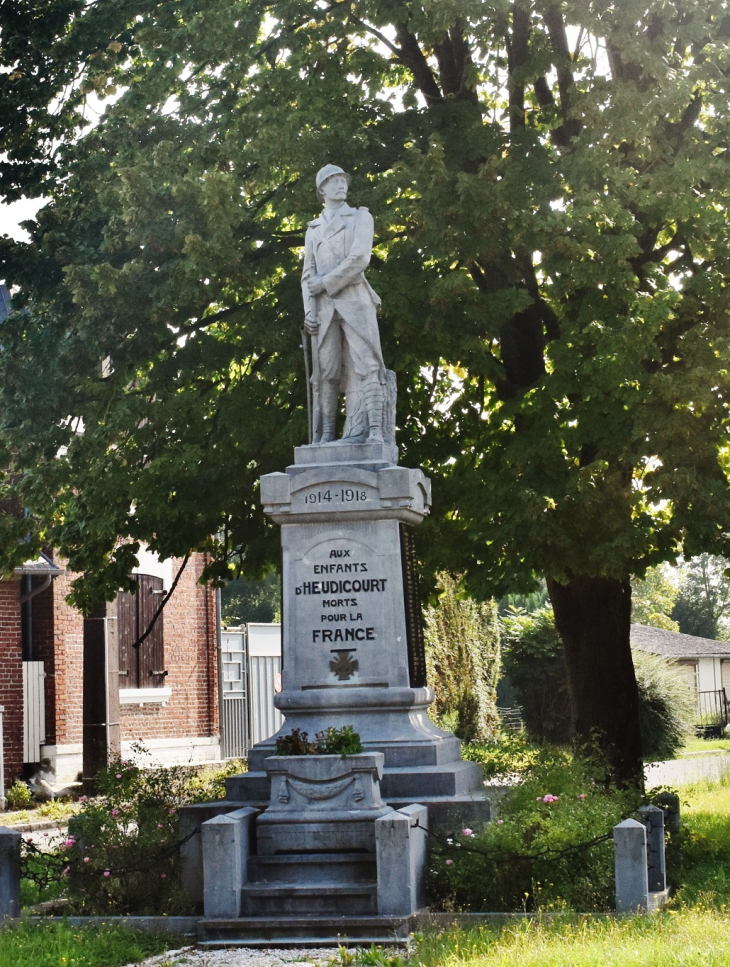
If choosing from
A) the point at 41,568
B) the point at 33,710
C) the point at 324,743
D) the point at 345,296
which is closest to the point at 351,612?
the point at 324,743

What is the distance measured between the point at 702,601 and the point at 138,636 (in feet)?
250

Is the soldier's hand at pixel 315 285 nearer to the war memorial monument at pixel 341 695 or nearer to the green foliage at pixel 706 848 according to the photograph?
the war memorial monument at pixel 341 695

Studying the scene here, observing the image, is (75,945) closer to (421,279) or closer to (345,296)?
(345,296)

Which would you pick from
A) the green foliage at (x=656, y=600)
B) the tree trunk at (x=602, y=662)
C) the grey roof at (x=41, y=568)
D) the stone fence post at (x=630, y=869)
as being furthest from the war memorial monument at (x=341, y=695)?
the green foliage at (x=656, y=600)

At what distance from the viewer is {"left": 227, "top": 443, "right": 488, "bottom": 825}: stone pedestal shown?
35.3ft

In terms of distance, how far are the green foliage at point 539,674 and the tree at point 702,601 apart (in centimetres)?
5653

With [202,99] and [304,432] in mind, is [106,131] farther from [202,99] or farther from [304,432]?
[304,432]

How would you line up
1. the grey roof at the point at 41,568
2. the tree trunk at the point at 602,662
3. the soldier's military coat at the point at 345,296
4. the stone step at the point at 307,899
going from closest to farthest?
the stone step at the point at 307,899 < the soldier's military coat at the point at 345,296 < the tree trunk at the point at 602,662 < the grey roof at the point at 41,568

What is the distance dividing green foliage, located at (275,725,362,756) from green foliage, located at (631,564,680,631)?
56.4m

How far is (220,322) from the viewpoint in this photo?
1633cm

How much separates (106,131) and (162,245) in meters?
1.58

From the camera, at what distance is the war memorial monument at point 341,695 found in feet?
30.7

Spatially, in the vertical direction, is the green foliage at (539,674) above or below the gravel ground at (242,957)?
above

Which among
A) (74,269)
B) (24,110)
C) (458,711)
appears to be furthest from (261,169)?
(458,711)
